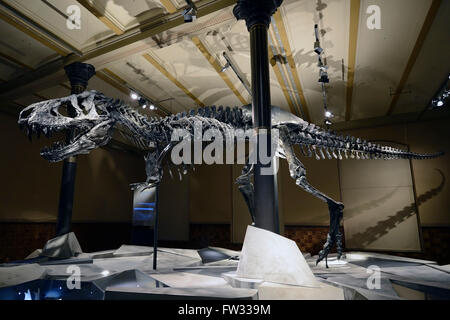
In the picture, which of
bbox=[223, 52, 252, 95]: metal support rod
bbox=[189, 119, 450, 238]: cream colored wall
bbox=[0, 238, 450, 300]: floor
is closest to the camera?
bbox=[0, 238, 450, 300]: floor

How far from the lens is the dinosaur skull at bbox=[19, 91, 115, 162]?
2.93 metres

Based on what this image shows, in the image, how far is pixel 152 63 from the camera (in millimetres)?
5418

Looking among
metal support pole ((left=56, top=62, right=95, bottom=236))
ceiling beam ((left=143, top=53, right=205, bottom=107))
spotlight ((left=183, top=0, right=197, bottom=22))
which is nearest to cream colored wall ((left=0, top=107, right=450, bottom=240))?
metal support pole ((left=56, top=62, right=95, bottom=236))

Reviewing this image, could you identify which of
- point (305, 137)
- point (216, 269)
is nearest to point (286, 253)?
point (216, 269)

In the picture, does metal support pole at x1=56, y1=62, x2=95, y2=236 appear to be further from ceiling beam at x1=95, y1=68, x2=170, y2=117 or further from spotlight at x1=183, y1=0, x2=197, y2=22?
spotlight at x1=183, y1=0, x2=197, y2=22

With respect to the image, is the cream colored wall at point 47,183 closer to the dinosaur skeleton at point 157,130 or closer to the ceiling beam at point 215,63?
the dinosaur skeleton at point 157,130

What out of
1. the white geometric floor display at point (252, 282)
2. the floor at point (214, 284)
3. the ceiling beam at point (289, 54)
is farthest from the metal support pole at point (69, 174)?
the ceiling beam at point (289, 54)

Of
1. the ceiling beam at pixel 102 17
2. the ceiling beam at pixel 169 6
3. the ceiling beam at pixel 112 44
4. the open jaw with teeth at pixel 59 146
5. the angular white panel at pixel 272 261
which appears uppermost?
the ceiling beam at pixel 169 6

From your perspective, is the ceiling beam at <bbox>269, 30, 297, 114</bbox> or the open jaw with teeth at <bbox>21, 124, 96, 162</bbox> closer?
the open jaw with teeth at <bbox>21, 124, 96, 162</bbox>

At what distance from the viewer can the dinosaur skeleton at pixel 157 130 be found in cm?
307

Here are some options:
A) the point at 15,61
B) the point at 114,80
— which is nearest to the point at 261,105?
the point at 114,80

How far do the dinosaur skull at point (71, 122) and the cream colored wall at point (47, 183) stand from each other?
14.0 feet

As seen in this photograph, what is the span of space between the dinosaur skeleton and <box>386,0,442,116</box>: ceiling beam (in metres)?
1.89
